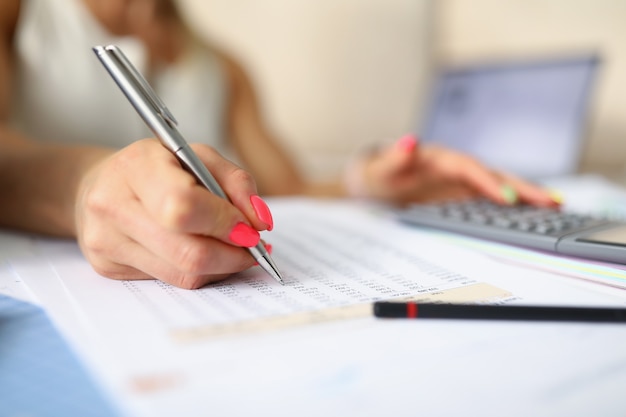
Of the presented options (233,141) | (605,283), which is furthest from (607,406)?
(233,141)

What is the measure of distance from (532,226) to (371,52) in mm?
788

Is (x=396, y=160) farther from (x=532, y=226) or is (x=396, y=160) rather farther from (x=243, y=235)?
(x=243, y=235)

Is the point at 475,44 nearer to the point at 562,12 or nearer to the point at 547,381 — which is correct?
the point at 562,12

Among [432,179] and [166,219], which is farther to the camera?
[432,179]

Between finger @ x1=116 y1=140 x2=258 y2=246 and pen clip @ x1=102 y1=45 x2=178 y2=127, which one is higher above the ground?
pen clip @ x1=102 y1=45 x2=178 y2=127

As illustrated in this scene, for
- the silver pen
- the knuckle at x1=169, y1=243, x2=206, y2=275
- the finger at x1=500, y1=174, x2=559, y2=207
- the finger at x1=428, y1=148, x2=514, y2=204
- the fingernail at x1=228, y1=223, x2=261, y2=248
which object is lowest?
the finger at x1=500, y1=174, x2=559, y2=207

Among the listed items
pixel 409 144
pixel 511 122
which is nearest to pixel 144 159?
pixel 409 144

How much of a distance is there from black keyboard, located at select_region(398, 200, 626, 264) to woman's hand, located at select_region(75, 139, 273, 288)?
0.20 meters

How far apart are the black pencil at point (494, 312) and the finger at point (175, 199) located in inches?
3.4

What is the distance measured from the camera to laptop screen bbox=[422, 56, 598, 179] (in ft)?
2.68

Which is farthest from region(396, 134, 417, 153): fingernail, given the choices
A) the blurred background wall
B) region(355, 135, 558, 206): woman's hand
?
the blurred background wall

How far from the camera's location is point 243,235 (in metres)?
0.27

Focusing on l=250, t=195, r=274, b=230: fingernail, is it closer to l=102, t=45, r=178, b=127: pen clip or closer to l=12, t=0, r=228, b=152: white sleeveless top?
l=102, t=45, r=178, b=127: pen clip

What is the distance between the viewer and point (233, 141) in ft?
3.21
